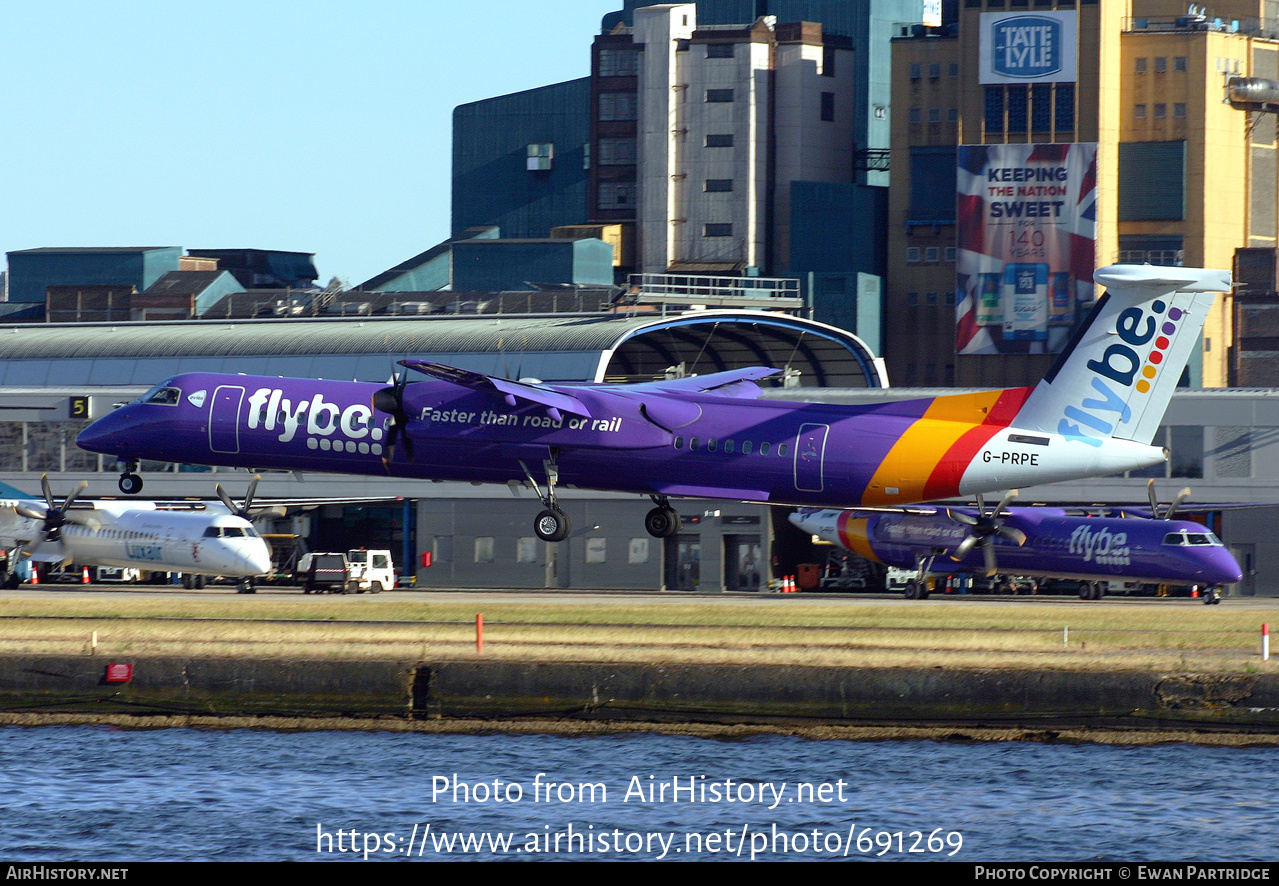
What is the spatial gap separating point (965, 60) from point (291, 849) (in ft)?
403

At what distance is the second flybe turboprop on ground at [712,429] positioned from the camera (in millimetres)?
42531

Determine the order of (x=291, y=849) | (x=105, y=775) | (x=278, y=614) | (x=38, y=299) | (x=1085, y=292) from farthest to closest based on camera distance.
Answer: (x=38, y=299), (x=1085, y=292), (x=278, y=614), (x=105, y=775), (x=291, y=849)

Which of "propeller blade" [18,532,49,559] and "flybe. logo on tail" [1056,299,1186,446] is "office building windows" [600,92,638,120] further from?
"flybe. logo on tail" [1056,299,1186,446]

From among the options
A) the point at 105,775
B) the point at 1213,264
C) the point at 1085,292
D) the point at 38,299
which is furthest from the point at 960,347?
the point at 105,775

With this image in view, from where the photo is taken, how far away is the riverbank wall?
126ft

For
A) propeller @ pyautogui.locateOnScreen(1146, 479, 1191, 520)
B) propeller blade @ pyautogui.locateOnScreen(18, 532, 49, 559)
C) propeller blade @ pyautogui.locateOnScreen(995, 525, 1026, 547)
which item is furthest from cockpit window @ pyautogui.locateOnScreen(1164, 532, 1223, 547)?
propeller blade @ pyautogui.locateOnScreen(18, 532, 49, 559)

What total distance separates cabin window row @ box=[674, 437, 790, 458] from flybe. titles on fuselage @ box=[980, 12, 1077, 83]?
105 meters

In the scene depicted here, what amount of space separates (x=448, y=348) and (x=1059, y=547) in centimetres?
3777

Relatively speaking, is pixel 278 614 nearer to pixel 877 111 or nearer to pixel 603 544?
pixel 603 544

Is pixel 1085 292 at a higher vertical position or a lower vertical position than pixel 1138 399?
higher

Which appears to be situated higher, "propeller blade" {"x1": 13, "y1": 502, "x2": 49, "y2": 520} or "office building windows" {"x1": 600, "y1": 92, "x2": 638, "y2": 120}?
"office building windows" {"x1": 600, "y1": 92, "x2": 638, "y2": 120}

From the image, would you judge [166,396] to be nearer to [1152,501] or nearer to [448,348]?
[1152,501]

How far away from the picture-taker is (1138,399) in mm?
42625

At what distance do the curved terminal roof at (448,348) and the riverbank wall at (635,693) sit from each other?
49.1 m
